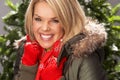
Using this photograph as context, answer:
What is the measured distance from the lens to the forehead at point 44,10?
187cm

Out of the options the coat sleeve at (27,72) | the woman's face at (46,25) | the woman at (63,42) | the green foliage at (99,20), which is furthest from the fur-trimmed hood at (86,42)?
the green foliage at (99,20)

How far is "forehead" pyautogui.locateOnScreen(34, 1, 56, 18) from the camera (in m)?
1.87

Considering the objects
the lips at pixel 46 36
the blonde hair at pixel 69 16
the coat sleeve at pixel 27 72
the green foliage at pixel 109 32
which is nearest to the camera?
the blonde hair at pixel 69 16

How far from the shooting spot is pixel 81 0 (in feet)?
8.66

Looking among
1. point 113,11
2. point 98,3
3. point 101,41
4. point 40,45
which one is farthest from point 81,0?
point 101,41

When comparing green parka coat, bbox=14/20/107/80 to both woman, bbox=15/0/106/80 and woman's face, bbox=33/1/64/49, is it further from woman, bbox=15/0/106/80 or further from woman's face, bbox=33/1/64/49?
woman's face, bbox=33/1/64/49

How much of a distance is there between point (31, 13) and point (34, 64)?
13.2 inches

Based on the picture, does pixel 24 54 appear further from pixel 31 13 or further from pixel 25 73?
pixel 31 13

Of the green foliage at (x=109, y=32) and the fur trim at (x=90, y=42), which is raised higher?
the fur trim at (x=90, y=42)

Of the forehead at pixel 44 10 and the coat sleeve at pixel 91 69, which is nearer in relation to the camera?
the coat sleeve at pixel 91 69

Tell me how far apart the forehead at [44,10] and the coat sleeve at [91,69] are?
12.9 inches

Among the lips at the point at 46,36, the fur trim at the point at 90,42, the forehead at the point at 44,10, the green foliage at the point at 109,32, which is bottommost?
the green foliage at the point at 109,32

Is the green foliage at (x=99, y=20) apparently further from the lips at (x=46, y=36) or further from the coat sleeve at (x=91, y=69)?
the coat sleeve at (x=91, y=69)

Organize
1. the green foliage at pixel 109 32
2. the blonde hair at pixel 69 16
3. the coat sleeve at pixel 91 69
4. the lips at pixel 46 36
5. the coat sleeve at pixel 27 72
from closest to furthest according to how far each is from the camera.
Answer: the coat sleeve at pixel 91 69, the blonde hair at pixel 69 16, the lips at pixel 46 36, the coat sleeve at pixel 27 72, the green foliage at pixel 109 32
